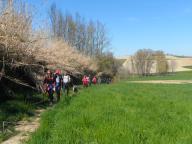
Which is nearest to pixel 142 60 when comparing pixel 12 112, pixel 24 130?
pixel 12 112

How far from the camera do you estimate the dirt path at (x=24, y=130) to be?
9.99m

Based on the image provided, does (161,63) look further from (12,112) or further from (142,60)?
(12,112)

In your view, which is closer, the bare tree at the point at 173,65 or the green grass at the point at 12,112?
the green grass at the point at 12,112

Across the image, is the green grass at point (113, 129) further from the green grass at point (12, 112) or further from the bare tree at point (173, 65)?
the bare tree at point (173, 65)

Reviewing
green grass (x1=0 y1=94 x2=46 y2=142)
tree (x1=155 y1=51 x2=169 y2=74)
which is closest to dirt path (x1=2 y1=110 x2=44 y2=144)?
green grass (x1=0 y1=94 x2=46 y2=142)

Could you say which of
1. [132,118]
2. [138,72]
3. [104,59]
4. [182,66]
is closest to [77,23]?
[104,59]

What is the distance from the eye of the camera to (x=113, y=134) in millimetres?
9062

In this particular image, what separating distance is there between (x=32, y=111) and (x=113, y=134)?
23.1 feet

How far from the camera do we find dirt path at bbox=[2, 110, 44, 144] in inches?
393

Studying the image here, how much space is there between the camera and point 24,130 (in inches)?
455

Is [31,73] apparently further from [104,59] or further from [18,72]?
[104,59]

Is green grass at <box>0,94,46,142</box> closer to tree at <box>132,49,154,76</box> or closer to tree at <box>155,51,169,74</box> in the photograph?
tree at <box>132,49,154,76</box>

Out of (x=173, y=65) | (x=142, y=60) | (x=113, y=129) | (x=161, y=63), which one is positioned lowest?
(x=113, y=129)

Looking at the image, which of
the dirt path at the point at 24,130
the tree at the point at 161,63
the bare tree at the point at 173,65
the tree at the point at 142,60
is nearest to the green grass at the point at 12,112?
the dirt path at the point at 24,130
